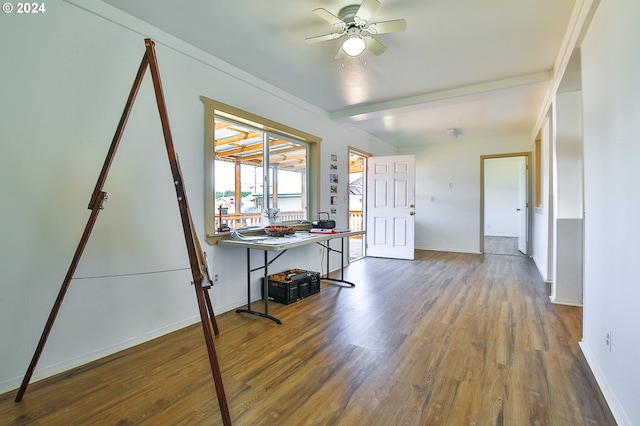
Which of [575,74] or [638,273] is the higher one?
[575,74]

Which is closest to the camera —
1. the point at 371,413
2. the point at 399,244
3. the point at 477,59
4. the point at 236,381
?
the point at 371,413

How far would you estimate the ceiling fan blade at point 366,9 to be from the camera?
1.89m

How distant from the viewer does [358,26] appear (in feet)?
7.16

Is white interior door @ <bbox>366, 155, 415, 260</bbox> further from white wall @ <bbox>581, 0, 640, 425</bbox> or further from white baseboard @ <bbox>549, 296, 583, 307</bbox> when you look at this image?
white wall @ <bbox>581, 0, 640, 425</bbox>

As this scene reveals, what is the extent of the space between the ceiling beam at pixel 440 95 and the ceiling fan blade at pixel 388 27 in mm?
1807

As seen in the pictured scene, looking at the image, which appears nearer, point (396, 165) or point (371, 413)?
point (371, 413)

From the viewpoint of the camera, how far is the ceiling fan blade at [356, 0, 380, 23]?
189 cm

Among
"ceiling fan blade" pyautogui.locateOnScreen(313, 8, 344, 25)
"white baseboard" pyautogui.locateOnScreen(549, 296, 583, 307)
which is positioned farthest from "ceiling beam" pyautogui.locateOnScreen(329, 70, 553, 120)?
"white baseboard" pyautogui.locateOnScreen(549, 296, 583, 307)

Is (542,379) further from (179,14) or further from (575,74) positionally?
(179,14)

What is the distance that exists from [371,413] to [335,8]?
2.58 m

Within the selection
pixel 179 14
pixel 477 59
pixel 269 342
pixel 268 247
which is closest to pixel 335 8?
pixel 179 14

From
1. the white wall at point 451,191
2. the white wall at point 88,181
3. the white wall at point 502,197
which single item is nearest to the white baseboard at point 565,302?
the white wall at point 451,191

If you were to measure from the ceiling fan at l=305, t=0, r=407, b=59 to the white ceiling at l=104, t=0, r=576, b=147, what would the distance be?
9cm

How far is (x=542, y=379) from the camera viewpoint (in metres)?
1.83
